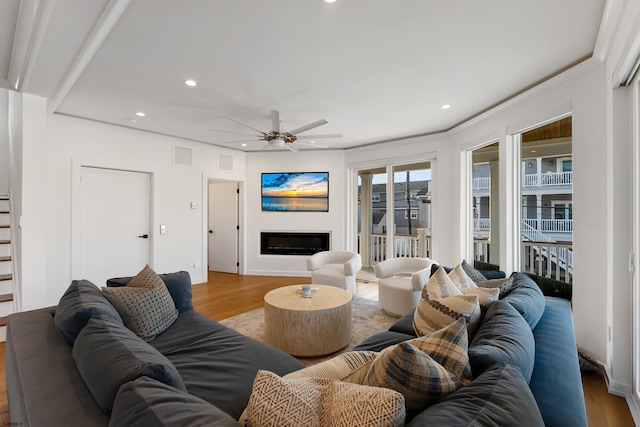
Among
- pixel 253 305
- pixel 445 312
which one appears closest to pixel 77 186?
pixel 253 305

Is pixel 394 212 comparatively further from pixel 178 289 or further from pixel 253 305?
pixel 178 289

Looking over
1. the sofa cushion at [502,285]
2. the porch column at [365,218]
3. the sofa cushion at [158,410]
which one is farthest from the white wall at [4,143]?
the sofa cushion at [502,285]

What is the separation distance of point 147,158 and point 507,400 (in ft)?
17.3

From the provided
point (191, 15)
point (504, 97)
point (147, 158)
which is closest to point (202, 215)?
point (147, 158)

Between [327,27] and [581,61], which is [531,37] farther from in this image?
[327,27]

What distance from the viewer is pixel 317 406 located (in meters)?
0.85

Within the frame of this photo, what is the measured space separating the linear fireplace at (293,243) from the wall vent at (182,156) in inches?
78.2

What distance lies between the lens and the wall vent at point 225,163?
5730 millimetres

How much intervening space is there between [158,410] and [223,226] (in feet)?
19.3

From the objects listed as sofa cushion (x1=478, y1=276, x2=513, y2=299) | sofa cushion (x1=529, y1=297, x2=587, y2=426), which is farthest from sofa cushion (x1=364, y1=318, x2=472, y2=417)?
sofa cushion (x1=478, y1=276, x2=513, y2=299)

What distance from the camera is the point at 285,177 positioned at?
6.08 m

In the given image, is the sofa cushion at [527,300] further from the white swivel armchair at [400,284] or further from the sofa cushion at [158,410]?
the sofa cushion at [158,410]

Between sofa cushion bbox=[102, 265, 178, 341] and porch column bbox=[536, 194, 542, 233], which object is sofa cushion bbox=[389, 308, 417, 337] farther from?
porch column bbox=[536, 194, 542, 233]

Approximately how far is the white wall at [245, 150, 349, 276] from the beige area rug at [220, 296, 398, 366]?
2102 mm
